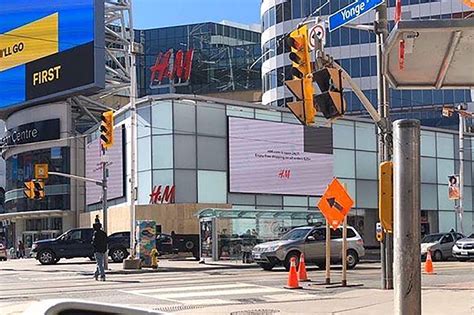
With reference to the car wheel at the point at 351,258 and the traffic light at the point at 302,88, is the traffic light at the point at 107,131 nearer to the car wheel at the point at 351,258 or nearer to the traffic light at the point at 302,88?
the car wheel at the point at 351,258

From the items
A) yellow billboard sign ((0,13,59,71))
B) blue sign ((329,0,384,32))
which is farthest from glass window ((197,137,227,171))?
blue sign ((329,0,384,32))

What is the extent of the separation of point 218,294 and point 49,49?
4627 cm

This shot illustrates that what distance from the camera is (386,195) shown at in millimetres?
7785

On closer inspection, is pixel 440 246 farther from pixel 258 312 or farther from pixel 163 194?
pixel 258 312

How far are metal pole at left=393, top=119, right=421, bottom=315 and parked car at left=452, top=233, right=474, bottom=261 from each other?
29060 mm

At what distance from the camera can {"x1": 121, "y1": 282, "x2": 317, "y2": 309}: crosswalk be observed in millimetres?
16125

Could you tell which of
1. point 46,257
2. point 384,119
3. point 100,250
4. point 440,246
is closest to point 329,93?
point 384,119

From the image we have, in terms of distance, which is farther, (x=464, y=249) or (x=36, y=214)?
(x=36, y=214)

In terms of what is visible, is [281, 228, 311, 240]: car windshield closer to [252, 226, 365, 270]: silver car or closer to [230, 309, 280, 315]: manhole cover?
[252, 226, 365, 270]: silver car

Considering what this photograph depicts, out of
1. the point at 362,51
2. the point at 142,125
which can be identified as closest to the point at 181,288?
the point at 142,125

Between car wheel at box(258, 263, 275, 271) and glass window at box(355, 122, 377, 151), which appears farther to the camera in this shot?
glass window at box(355, 122, 377, 151)

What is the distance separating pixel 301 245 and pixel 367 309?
12645mm

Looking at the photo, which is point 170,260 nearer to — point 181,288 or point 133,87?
point 133,87

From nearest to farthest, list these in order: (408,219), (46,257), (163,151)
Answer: (408,219) < (46,257) < (163,151)
